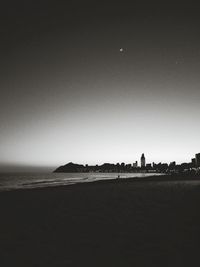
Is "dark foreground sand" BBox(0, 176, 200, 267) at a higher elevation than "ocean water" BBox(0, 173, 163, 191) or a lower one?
lower

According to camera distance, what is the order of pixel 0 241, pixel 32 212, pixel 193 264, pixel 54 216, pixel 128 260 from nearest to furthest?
pixel 193 264
pixel 128 260
pixel 0 241
pixel 54 216
pixel 32 212

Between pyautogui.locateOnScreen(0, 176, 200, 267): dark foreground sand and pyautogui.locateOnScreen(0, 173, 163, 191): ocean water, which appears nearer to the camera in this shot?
pyautogui.locateOnScreen(0, 176, 200, 267): dark foreground sand

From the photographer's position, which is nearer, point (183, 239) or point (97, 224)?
point (183, 239)

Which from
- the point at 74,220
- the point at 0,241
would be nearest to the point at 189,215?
the point at 74,220

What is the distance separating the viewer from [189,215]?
436 inches

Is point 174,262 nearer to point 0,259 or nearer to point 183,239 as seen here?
point 183,239

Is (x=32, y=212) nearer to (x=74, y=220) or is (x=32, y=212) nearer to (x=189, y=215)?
(x=74, y=220)

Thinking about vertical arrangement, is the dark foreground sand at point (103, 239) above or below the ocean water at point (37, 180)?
below

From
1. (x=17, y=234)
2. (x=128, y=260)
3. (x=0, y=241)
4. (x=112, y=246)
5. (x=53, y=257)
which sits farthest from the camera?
(x=17, y=234)

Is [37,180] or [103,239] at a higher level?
[37,180]

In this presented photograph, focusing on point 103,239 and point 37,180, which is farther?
point 37,180

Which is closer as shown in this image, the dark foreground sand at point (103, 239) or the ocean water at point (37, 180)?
the dark foreground sand at point (103, 239)

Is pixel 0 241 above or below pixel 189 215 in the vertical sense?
below

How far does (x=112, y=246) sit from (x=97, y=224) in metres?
2.85
